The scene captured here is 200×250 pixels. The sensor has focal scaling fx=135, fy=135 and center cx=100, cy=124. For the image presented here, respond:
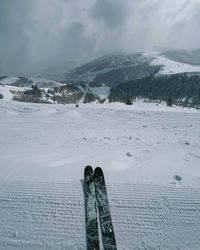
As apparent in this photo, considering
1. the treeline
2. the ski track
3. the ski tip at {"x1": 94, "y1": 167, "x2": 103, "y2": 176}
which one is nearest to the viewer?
the ski track

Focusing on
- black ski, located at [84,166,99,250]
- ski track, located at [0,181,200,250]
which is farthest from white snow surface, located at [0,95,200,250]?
black ski, located at [84,166,99,250]

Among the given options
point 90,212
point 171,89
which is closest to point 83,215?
point 90,212

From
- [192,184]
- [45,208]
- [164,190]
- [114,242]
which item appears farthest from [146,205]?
[45,208]

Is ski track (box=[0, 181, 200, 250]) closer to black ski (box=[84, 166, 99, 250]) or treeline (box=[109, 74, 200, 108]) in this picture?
black ski (box=[84, 166, 99, 250])

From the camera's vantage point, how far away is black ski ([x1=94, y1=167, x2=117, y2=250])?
2.85 m

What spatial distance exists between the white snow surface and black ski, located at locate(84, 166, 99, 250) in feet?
0.44

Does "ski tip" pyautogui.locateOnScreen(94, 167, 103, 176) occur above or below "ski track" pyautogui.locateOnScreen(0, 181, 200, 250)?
above

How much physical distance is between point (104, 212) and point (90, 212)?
13.8 inches

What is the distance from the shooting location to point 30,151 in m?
6.47

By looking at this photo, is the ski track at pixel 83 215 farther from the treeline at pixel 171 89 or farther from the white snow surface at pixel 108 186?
the treeline at pixel 171 89

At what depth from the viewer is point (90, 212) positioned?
337 cm

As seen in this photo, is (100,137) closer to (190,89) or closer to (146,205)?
(146,205)

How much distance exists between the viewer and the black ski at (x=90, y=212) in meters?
2.86

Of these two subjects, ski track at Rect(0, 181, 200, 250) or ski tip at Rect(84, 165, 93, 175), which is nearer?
ski track at Rect(0, 181, 200, 250)
